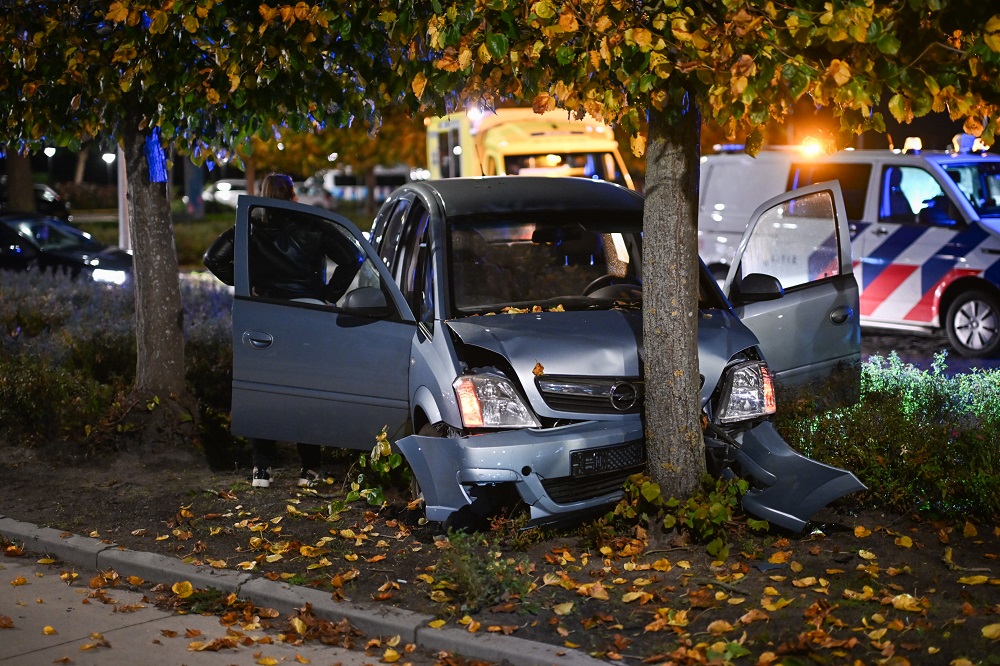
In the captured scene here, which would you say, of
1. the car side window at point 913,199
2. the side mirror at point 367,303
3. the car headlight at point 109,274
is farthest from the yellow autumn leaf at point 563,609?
the car headlight at point 109,274

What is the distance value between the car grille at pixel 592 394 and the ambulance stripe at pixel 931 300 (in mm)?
6865

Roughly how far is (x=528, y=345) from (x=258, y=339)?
1.78 meters

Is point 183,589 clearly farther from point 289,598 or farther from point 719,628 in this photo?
point 719,628

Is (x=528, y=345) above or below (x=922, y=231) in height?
below

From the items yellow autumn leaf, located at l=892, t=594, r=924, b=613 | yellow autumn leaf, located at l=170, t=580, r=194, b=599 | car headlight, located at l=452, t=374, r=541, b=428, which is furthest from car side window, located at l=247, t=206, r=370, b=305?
yellow autumn leaf, located at l=892, t=594, r=924, b=613

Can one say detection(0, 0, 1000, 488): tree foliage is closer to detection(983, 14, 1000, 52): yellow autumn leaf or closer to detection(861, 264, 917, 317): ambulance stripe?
detection(983, 14, 1000, 52): yellow autumn leaf

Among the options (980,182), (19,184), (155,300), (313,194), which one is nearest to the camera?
(155,300)

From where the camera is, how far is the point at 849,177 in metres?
13.1

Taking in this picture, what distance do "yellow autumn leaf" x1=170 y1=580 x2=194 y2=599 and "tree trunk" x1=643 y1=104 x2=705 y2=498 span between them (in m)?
2.28

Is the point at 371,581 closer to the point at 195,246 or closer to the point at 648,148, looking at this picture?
the point at 648,148

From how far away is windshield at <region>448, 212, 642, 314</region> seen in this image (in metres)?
7.05

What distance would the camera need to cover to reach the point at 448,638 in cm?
514

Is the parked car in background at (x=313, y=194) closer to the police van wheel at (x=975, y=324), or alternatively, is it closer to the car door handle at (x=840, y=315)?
the police van wheel at (x=975, y=324)

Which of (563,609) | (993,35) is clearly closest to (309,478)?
(563,609)
